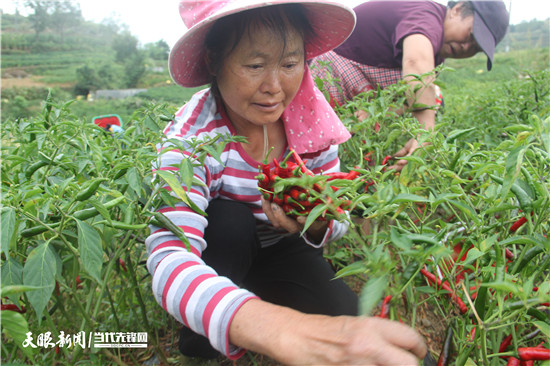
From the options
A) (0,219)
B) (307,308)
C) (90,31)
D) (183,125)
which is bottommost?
(307,308)

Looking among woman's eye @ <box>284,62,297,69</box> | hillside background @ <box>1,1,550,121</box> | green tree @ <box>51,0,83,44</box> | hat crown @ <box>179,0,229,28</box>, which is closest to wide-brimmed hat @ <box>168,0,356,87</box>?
hat crown @ <box>179,0,229,28</box>

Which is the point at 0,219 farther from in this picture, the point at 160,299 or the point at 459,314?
the point at 459,314

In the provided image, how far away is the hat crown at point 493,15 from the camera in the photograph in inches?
76.9

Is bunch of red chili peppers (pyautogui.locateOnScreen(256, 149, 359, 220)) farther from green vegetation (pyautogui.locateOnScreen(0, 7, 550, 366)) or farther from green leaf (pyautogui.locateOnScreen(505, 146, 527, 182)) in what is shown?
green leaf (pyautogui.locateOnScreen(505, 146, 527, 182))

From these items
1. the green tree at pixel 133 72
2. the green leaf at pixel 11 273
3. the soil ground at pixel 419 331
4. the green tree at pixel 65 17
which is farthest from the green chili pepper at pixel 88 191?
the green tree at pixel 65 17

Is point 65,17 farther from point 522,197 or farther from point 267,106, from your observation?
point 522,197

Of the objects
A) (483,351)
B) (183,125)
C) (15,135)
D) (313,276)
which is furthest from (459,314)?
(15,135)

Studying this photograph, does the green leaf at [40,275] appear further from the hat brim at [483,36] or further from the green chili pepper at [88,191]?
the hat brim at [483,36]

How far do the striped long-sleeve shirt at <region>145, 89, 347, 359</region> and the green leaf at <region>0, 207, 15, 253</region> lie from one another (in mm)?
261

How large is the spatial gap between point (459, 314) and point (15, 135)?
3.97ft

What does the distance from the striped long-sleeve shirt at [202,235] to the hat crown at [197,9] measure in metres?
0.21

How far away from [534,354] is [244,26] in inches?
35.5

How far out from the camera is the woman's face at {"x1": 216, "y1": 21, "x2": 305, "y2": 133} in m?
1.05

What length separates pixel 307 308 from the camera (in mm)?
1357
